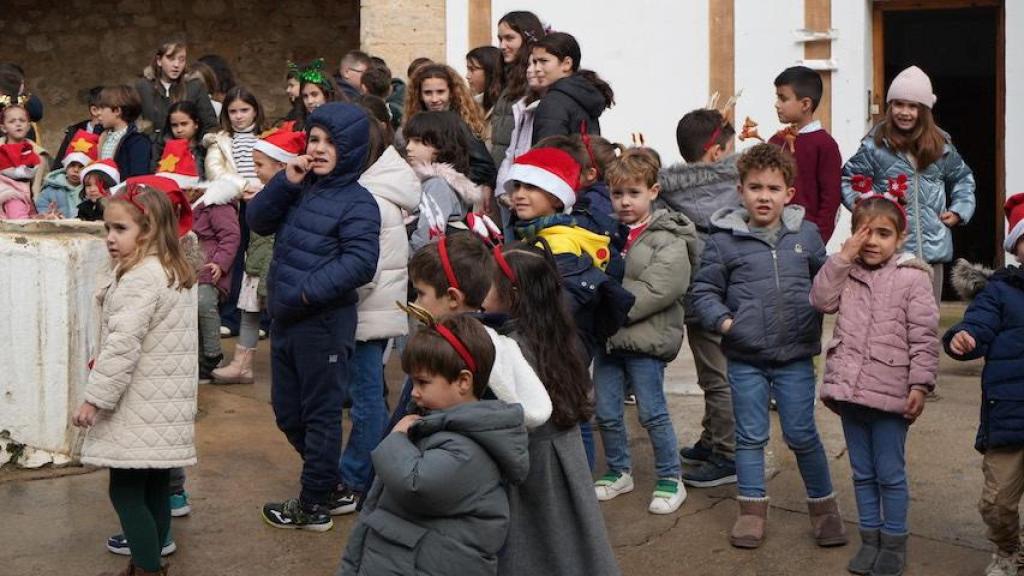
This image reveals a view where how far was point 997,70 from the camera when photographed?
424 inches

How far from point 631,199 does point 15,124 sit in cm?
514

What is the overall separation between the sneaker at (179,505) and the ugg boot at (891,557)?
267cm

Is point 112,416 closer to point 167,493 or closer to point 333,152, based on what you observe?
point 167,493

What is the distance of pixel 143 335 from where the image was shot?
17.2ft

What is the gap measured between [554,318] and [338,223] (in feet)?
4.94

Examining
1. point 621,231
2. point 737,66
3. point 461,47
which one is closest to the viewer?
point 621,231

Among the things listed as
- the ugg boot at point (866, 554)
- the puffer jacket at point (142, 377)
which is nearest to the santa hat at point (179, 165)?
the puffer jacket at point (142, 377)

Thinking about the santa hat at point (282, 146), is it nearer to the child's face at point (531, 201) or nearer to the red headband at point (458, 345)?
the child's face at point (531, 201)

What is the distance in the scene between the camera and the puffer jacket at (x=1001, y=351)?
5.15 m

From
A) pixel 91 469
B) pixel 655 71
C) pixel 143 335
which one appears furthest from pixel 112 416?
pixel 655 71

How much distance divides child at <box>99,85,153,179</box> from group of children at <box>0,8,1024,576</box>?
2.79 meters

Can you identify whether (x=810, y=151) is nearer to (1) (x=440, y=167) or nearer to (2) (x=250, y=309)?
(1) (x=440, y=167)

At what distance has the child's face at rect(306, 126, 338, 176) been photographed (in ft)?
19.1

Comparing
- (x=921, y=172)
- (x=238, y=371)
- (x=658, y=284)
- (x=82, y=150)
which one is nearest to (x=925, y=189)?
(x=921, y=172)
